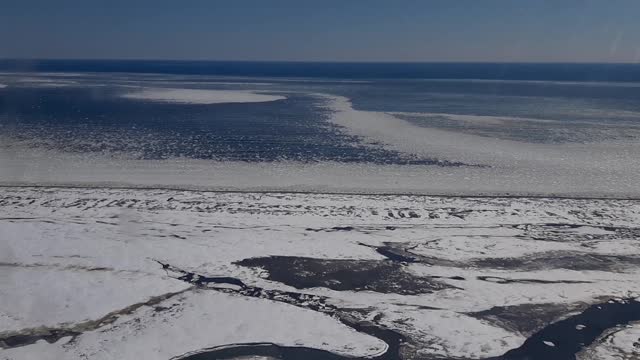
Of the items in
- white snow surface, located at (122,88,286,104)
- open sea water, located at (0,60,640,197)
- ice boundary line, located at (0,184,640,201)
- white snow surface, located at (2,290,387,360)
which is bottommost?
white snow surface, located at (2,290,387,360)

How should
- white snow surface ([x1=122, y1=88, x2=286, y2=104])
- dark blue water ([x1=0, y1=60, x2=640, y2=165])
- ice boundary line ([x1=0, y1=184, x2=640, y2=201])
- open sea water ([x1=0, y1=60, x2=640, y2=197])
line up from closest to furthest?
ice boundary line ([x1=0, y1=184, x2=640, y2=201])
open sea water ([x1=0, y1=60, x2=640, y2=197])
dark blue water ([x1=0, y1=60, x2=640, y2=165])
white snow surface ([x1=122, y1=88, x2=286, y2=104])

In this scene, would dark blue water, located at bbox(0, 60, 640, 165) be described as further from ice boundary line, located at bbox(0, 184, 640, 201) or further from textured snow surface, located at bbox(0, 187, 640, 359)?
textured snow surface, located at bbox(0, 187, 640, 359)

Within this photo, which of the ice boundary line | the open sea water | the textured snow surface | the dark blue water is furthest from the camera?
the dark blue water

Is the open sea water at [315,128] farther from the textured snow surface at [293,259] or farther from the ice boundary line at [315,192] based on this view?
the textured snow surface at [293,259]

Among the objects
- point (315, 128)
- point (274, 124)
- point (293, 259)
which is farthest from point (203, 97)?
point (293, 259)

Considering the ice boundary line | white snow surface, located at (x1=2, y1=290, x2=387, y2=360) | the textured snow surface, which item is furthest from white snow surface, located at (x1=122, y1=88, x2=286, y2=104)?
white snow surface, located at (x1=2, y1=290, x2=387, y2=360)

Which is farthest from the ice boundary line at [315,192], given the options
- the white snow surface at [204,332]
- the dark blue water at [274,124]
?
the white snow surface at [204,332]

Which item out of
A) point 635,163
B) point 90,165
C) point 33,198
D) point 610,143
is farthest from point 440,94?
point 33,198

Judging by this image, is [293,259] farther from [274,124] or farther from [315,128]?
[274,124]

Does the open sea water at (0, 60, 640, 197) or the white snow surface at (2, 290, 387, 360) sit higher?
the open sea water at (0, 60, 640, 197)
